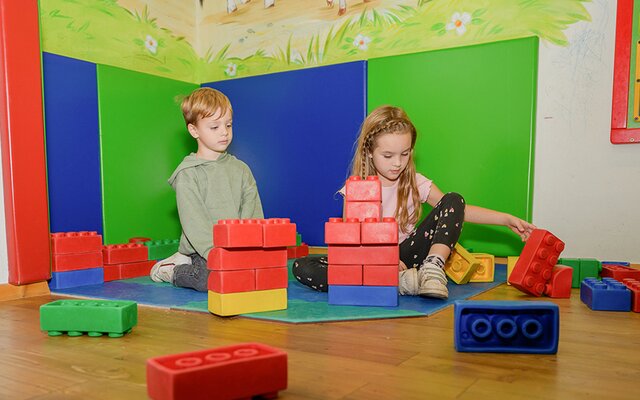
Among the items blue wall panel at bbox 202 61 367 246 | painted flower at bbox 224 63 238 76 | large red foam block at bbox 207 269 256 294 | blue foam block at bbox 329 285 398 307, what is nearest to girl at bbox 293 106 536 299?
blue foam block at bbox 329 285 398 307

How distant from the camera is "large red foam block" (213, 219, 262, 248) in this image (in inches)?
47.2

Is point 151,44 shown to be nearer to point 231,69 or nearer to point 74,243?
point 231,69

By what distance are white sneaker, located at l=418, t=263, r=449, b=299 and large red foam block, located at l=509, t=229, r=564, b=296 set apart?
0.22 m

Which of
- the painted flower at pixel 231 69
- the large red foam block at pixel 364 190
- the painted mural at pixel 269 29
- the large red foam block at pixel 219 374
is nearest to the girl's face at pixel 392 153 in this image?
the large red foam block at pixel 364 190

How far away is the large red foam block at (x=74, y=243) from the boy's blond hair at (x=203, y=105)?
536 mm

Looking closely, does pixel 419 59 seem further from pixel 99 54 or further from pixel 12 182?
pixel 12 182

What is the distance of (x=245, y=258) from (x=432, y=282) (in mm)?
511

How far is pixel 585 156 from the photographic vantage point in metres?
1.92

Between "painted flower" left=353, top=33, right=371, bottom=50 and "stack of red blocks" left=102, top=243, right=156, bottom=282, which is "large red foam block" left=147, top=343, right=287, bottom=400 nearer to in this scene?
"stack of red blocks" left=102, top=243, right=156, bottom=282

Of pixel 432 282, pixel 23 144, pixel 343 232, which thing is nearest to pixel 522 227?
pixel 432 282

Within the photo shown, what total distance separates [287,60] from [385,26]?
53 centimetres

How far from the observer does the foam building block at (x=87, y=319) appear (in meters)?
1.05

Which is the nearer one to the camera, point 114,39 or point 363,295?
point 363,295

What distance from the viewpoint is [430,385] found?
0.77 meters
